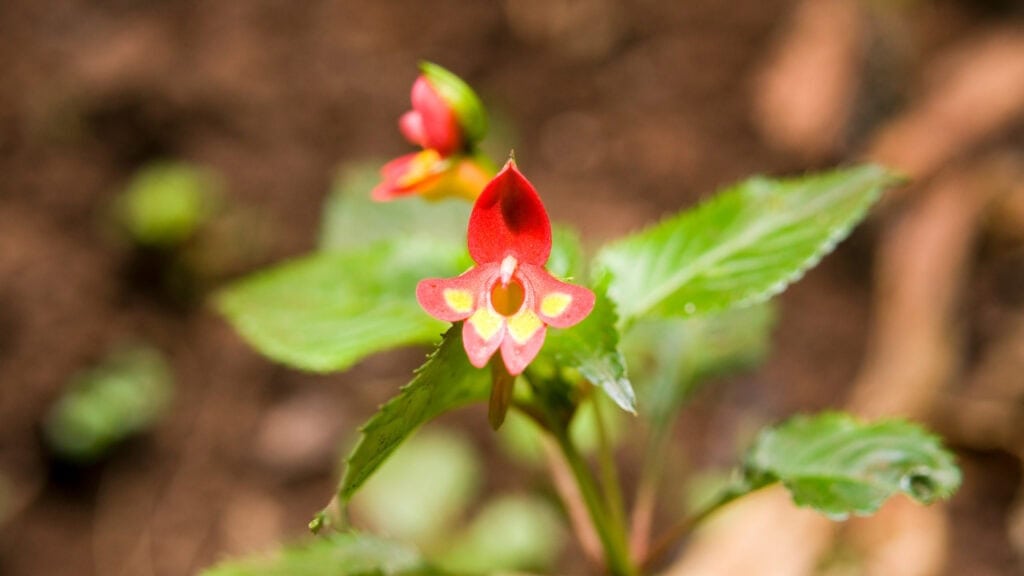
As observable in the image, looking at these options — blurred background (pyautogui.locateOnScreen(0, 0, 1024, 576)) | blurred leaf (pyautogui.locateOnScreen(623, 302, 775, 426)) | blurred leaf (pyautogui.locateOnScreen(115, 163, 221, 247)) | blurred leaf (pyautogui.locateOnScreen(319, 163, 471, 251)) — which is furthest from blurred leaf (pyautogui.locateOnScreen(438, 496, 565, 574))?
blurred leaf (pyautogui.locateOnScreen(115, 163, 221, 247))

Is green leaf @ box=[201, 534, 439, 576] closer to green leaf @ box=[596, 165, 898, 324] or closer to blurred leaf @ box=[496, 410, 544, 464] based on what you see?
green leaf @ box=[596, 165, 898, 324]

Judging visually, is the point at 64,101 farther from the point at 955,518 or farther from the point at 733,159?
the point at 955,518

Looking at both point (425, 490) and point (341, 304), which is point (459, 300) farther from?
point (425, 490)

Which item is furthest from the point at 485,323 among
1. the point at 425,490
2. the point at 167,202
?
the point at 167,202

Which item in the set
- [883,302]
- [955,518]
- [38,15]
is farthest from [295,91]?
[955,518]

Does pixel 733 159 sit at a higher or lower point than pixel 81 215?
lower

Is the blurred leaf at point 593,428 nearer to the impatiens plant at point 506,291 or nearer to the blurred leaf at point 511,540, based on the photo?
the blurred leaf at point 511,540

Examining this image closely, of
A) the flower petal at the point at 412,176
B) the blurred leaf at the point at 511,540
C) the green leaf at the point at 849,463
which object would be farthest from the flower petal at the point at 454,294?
the blurred leaf at the point at 511,540

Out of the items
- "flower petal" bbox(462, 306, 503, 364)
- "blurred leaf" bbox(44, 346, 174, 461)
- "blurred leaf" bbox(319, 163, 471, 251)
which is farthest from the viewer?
"blurred leaf" bbox(44, 346, 174, 461)

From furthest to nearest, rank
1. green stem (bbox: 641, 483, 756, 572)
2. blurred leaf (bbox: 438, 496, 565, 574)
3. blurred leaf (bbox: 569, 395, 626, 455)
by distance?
1. blurred leaf (bbox: 438, 496, 565, 574)
2. blurred leaf (bbox: 569, 395, 626, 455)
3. green stem (bbox: 641, 483, 756, 572)
